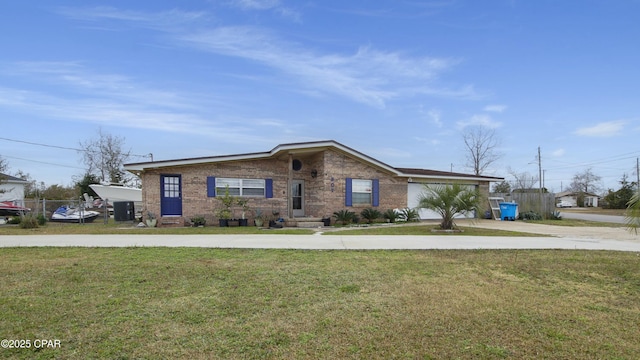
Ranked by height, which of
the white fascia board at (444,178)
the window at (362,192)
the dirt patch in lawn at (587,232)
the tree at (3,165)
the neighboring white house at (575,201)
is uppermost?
the tree at (3,165)

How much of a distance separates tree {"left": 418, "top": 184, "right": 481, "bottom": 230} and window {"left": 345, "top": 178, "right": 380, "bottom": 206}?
4518 millimetres

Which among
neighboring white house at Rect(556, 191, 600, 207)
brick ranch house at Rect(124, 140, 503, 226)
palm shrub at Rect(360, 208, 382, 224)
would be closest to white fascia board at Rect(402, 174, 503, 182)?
brick ranch house at Rect(124, 140, 503, 226)

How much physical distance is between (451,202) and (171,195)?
12.4 meters

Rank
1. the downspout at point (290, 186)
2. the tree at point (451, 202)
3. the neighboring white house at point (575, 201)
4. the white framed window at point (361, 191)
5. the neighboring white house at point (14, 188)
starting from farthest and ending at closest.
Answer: the neighboring white house at point (575, 201)
the neighboring white house at point (14, 188)
the white framed window at point (361, 191)
the downspout at point (290, 186)
the tree at point (451, 202)

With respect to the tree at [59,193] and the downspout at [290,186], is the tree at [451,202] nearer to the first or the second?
the downspout at [290,186]

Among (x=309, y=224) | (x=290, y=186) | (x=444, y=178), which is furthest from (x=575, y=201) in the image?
Result: (x=290, y=186)

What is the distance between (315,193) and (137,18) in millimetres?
10685

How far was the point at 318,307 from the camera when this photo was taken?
13.9ft

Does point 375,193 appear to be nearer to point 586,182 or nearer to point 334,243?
point 334,243

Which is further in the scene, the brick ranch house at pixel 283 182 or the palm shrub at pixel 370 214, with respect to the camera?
the palm shrub at pixel 370 214

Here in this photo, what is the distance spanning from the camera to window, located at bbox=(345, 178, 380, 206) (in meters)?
17.7

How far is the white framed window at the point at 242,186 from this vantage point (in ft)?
53.5

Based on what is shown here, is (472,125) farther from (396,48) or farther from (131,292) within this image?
(131,292)

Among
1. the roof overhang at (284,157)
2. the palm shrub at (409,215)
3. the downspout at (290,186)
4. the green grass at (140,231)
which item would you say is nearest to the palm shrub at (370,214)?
the palm shrub at (409,215)
